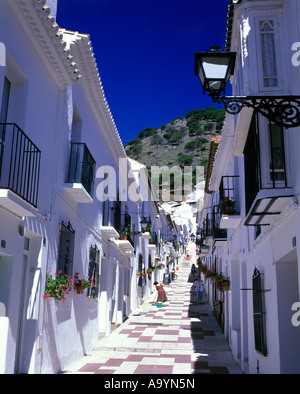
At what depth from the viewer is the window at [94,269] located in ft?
35.5

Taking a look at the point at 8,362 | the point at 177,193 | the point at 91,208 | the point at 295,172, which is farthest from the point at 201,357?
the point at 177,193

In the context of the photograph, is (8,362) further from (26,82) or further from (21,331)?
(26,82)

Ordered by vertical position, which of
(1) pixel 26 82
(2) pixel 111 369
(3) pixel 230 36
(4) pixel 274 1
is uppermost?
(3) pixel 230 36

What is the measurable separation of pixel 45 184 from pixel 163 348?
19.5ft

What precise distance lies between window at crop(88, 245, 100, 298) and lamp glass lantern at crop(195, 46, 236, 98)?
6864mm

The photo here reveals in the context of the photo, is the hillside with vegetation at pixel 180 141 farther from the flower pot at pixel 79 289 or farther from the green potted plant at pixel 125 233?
the flower pot at pixel 79 289

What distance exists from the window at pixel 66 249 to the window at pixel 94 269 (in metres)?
1.94

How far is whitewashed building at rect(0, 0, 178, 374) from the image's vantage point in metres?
5.90

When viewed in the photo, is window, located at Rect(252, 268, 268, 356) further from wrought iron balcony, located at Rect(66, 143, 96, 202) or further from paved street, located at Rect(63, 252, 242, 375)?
wrought iron balcony, located at Rect(66, 143, 96, 202)

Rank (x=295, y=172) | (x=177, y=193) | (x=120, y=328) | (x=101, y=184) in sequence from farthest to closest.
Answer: (x=177, y=193) < (x=120, y=328) < (x=101, y=184) < (x=295, y=172)

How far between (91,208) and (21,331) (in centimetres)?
457

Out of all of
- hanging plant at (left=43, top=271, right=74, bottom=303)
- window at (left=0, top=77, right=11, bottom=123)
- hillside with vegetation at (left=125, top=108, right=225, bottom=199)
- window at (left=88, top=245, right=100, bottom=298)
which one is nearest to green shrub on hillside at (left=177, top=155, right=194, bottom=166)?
hillside with vegetation at (left=125, top=108, right=225, bottom=199)

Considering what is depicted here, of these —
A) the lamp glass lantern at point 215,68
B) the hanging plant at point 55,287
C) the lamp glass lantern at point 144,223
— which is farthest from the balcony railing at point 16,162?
the lamp glass lantern at point 144,223

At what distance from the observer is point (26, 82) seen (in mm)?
6551
